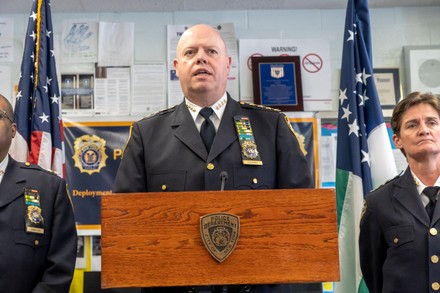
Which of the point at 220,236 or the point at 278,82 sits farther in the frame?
the point at 278,82

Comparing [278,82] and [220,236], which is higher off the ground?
[278,82]

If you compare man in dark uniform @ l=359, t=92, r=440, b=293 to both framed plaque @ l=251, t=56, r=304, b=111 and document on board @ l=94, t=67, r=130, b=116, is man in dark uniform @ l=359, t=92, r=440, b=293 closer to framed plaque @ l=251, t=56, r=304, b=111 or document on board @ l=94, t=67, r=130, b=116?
framed plaque @ l=251, t=56, r=304, b=111

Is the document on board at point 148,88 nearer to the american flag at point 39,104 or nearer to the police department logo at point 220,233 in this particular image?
the american flag at point 39,104

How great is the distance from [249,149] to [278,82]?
1.97 metres

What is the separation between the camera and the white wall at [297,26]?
3.76m

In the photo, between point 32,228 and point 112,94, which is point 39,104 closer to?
point 112,94

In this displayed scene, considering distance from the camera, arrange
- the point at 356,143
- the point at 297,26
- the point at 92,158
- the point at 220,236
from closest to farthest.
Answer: the point at 220,236 → the point at 356,143 → the point at 92,158 → the point at 297,26

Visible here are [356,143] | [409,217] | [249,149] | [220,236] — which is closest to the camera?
[220,236]

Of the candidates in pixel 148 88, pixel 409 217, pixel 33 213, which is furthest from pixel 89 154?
pixel 409 217

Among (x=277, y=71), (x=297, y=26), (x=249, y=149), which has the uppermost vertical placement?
(x=297, y=26)

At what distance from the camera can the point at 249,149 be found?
180 centimetres

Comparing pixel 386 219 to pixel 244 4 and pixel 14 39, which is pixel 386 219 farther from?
pixel 14 39

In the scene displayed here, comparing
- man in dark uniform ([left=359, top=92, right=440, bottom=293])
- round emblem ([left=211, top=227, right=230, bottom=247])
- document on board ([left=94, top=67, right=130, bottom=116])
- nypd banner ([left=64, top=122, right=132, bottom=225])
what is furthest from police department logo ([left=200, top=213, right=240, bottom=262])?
document on board ([left=94, top=67, right=130, bottom=116])

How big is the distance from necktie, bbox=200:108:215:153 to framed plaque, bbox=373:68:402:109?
86.3 inches
